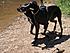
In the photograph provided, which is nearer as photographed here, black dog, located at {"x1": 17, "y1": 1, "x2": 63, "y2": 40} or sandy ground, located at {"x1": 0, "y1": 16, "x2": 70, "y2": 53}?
sandy ground, located at {"x1": 0, "y1": 16, "x2": 70, "y2": 53}

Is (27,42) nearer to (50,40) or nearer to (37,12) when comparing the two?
(50,40)

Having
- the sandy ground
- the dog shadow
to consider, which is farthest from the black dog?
the sandy ground

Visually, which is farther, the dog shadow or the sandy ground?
the dog shadow

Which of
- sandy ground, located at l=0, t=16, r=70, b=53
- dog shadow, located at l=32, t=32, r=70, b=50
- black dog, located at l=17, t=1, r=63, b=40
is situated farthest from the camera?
dog shadow, located at l=32, t=32, r=70, b=50

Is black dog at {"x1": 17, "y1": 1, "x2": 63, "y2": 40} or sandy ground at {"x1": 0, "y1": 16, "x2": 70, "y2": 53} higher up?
black dog at {"x1": 17, "y1": 1, "x2": 63, "y2": 40}

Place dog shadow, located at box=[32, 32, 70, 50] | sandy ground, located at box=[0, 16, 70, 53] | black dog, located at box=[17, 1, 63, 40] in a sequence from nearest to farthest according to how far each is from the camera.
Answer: sandy ground, located at box=[0, 16, 70, 53] → black dog, located at box=[17, 1, 63, 40] → dog shadow, located at box=[32, 32, 70, 50]

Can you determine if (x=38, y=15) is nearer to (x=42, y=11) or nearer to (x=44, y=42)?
(x=42, y=11)

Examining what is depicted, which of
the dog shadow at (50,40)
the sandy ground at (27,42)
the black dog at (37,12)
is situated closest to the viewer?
the sandy ground at (27,42)

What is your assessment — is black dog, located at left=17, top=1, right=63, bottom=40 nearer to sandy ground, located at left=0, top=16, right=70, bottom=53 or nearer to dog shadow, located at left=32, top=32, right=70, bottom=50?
dog shadow, located at left=32, top=32, right=70, bottom=50

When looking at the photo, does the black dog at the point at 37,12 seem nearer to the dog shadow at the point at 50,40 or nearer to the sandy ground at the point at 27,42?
the dog shadow at the point at 50,40

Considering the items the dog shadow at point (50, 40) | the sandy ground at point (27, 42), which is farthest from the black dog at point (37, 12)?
the sandy ground at point (27, 42)

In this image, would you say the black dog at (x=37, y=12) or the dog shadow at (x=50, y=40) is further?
the dog shadow at (x=50, y=40)

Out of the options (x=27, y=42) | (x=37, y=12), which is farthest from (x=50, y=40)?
(x=37, y=12)

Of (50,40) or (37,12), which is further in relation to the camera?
(50,40)
